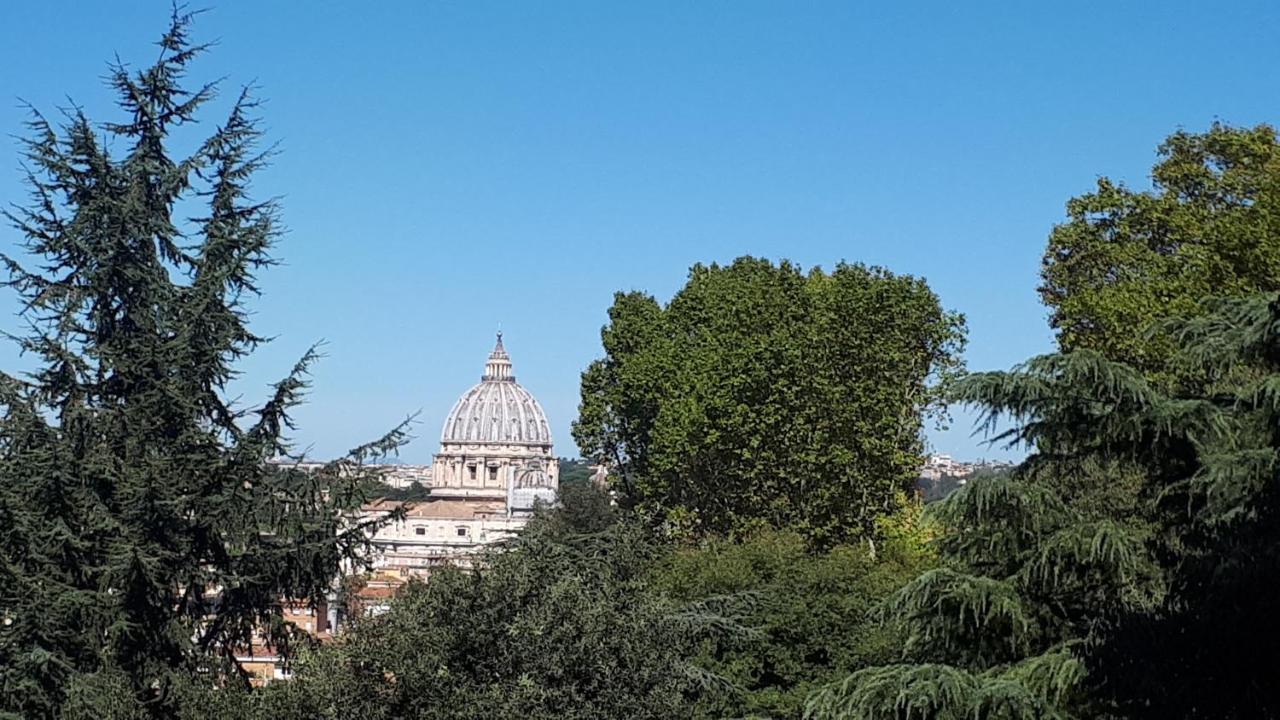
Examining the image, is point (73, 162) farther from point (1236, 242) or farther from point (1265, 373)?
point (1236, 242)

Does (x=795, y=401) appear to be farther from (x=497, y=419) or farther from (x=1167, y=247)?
(x=497, y=419)

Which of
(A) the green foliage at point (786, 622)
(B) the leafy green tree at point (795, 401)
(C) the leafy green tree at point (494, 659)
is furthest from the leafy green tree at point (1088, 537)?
(B) the leafy green tree at point (795, 401)

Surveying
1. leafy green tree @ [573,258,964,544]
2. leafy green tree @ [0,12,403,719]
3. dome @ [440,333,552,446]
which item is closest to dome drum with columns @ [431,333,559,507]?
dome @ [440,333,552,446]

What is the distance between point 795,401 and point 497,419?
139908mm

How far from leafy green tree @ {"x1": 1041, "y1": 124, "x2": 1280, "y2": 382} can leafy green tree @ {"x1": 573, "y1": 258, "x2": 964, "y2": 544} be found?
19.9ft

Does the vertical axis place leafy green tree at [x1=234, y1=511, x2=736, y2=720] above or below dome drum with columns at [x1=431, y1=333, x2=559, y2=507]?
below

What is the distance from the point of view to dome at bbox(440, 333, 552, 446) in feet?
561

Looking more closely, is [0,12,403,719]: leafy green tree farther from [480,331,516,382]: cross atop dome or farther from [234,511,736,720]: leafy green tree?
[480,331,516,382]: cross atop dome

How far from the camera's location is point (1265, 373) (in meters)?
11.8

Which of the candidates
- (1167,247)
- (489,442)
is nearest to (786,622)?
(1167,247)

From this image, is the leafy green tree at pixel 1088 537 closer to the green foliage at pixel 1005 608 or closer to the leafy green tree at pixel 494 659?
the green foliage at pixel 1005 608

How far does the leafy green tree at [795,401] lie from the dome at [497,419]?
135 metres

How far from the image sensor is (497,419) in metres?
172

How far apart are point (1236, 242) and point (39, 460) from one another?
15776 mm
